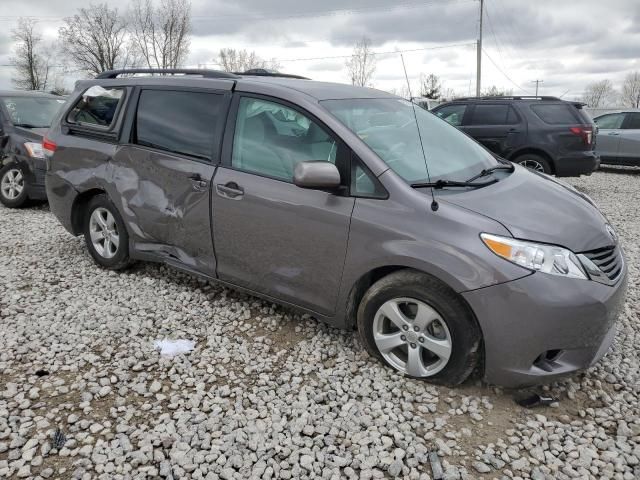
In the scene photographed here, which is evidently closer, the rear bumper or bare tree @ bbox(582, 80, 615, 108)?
the rear bumper

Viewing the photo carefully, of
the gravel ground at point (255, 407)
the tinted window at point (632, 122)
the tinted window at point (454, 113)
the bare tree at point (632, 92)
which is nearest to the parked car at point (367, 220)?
the gravel ground at point (255, 407)

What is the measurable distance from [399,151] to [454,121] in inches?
285

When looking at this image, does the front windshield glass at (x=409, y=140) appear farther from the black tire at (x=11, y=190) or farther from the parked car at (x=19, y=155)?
the black tire at (x=11, y=190)

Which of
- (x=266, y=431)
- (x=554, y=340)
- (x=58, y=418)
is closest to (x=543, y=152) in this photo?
(x=554, y=340)

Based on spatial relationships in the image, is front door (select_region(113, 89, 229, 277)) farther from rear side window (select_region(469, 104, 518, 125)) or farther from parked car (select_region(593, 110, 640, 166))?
parked car (select_region(593, 110, 640, 166))

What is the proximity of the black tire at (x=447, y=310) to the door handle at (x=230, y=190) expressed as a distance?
45.6 inches

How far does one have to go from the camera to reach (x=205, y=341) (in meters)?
3.58

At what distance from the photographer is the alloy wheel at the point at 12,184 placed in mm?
7434

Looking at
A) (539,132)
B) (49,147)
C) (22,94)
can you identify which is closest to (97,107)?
(49,147)

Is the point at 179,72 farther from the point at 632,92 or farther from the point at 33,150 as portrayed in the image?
the point at 632,92

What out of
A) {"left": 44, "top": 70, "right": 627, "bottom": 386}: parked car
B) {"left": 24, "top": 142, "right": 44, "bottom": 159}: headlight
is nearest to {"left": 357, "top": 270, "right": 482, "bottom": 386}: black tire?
{"left": 44, "top": 70, "right": 627, "bottom": 386}: parked car

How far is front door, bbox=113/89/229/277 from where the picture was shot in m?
3.76

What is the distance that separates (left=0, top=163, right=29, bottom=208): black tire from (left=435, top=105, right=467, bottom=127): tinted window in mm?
7217

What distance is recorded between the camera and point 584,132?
890 centimetres
